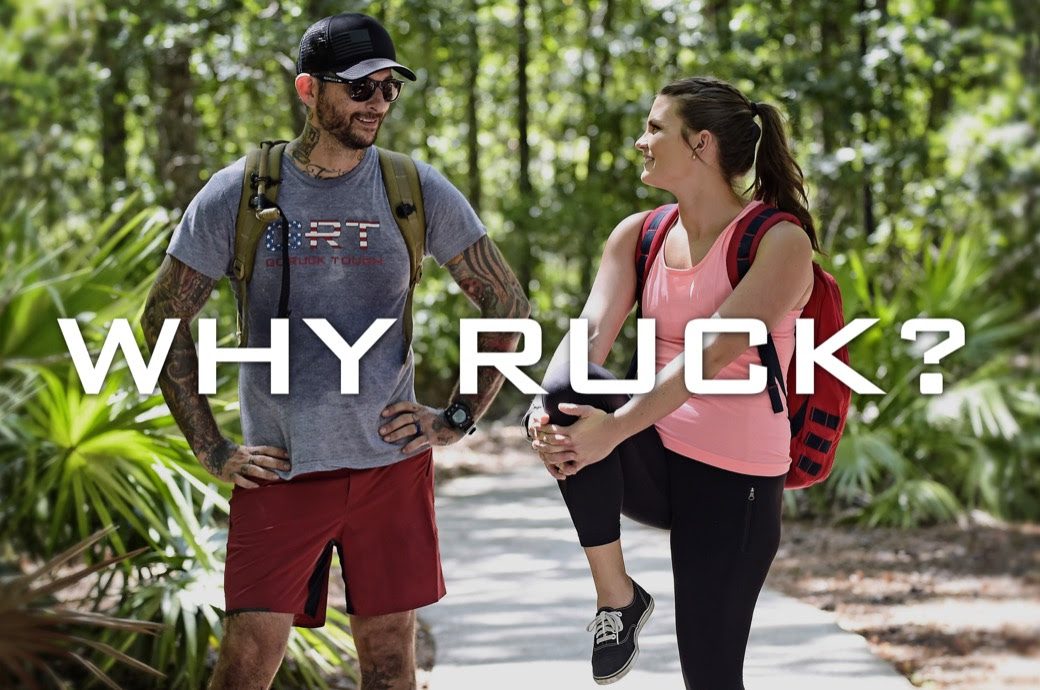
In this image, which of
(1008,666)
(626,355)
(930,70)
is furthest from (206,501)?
(626,355)

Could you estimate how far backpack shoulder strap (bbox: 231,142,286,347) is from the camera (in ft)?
10.4

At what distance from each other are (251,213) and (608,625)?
126 cm

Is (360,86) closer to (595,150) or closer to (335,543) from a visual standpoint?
(335,543)

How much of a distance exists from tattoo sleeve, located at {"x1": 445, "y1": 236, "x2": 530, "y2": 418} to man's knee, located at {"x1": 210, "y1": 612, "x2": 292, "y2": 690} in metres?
0.71

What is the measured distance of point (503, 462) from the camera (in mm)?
12734

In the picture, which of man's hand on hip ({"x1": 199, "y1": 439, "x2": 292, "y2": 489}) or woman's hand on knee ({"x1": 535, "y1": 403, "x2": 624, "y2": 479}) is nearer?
woman's hand on knee ({"x1": 535, "y1": 403, "x2": 624, "y2": 479})

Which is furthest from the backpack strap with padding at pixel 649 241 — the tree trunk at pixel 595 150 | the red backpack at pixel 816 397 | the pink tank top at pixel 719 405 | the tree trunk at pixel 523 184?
the tree trunk at pixel 523 184

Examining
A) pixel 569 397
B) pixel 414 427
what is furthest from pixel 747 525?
pixel 414 427

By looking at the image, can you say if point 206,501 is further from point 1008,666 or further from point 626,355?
point 626,355

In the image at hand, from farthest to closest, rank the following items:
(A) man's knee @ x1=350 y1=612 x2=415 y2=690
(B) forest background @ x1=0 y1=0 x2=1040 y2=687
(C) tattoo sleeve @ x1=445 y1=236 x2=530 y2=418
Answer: (B) forest background @ x1=0 y1=0 x2=1040 y2=687 < (C) tattoo sleeve @ x1=445 y1=236 x2=530 y2=418 < (A) man's knee @ x1=350 y1=612 x2=415 y2=690

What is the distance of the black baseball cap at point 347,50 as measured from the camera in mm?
3160

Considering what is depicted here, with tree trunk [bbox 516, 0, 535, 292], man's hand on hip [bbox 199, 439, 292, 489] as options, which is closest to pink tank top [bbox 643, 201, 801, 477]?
man's hand on hip [bbox 199, 439, 292, 489]

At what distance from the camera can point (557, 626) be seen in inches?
241

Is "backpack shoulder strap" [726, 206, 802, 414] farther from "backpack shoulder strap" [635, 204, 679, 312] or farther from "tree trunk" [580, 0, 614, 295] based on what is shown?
"tree trunk" [580, 0, 614, 295]
